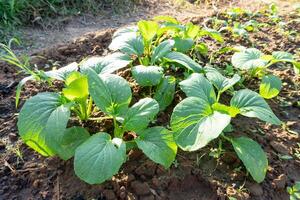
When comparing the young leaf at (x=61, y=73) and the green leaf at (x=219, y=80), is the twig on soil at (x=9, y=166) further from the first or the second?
the green leaf at (x=219, y=80)

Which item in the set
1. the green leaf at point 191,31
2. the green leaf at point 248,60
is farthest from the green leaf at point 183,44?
the green leaf at point 248,60

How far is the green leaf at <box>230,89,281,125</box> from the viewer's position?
175 cm

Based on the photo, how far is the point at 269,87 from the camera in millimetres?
2129

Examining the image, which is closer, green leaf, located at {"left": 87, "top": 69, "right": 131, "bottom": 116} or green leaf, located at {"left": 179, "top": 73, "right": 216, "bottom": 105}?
green leaf, located at {"left": 87, "top": 69, "right": 131, "bottom": 116}

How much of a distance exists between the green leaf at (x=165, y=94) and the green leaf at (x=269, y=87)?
0.48 metres

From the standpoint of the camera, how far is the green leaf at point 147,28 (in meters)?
2.19

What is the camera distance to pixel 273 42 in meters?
2.89

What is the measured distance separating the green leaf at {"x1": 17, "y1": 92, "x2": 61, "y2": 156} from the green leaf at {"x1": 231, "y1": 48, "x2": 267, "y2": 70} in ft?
3.29

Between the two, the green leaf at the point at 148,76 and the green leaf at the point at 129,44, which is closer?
the green leaf at the point at 148,76

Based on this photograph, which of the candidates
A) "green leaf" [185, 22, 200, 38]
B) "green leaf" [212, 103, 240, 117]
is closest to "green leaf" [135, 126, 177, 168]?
"green leaf" [212, 103, 240, 117]

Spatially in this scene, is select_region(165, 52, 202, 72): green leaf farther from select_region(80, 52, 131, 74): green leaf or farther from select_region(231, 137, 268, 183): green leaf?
select_region(231, 137, 268, 183): green leaf

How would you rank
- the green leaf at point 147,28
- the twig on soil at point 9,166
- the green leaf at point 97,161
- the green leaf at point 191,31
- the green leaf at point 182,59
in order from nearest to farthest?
the green leaf at point 97,161 → the twig on soil at point 9,166 → the green leaf at point 182,59 → the green leaf at point 147,28 → the green leaf at point 191,31

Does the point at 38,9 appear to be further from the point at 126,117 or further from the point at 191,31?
the point at 126,117

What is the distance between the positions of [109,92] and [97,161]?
1.19ft
